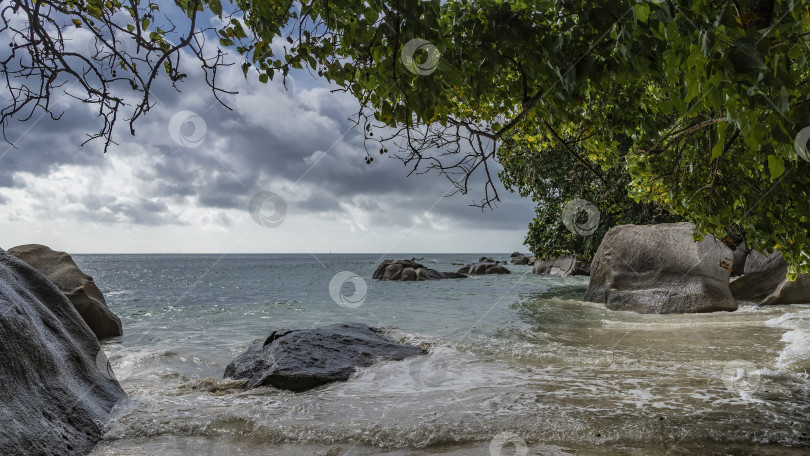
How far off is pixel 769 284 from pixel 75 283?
16457mm

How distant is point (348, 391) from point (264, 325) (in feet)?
29.6

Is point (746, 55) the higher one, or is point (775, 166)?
point (746, 55)

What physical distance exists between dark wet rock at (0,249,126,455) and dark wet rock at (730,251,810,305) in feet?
46.0

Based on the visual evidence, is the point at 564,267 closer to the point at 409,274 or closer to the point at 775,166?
the point at 409,274

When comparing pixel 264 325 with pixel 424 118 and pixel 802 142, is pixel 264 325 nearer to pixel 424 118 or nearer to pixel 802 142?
pixel 424 118

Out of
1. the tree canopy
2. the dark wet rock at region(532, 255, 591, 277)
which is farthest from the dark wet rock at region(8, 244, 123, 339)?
the dark wet rock at region(532, 255, 591, 277)

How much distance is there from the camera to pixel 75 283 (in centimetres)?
1021

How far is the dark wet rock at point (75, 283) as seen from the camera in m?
10.1

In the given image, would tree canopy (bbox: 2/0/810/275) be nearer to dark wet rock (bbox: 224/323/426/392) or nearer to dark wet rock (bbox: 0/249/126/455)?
dark wet rock (bbox: 0/249/126/455)

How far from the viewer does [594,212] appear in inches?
696

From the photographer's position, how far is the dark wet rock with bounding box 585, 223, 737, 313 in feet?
39.3

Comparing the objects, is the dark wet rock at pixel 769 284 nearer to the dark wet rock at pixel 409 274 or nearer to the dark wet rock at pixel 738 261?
the dark wet rock at pixel 738 261

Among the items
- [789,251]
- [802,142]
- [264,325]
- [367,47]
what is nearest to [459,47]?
[367,47]

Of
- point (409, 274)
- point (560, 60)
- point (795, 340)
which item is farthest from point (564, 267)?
point (560, 60)
